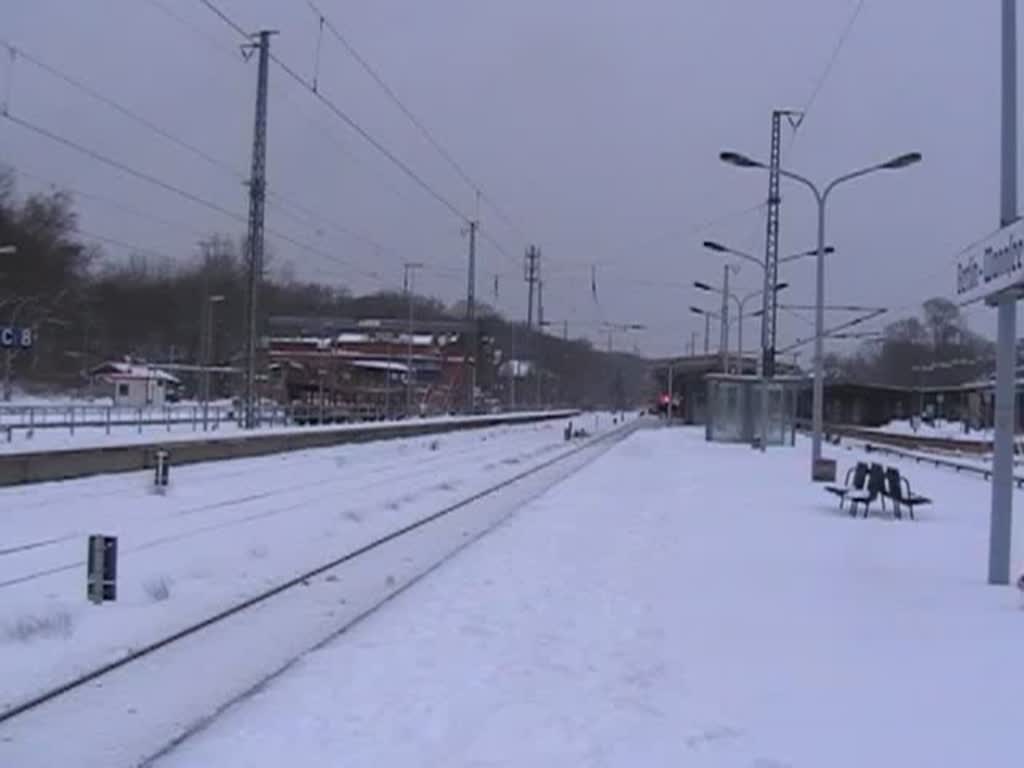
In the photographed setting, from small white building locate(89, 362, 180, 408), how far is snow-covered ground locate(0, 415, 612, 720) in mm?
53337

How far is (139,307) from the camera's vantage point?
379 ft

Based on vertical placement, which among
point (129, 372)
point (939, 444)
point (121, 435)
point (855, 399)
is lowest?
point (121, 435)

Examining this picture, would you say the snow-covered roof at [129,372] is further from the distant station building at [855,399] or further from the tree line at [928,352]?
the tree line at [928,352]

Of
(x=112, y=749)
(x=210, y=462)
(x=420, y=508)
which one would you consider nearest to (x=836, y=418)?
(x=210, y=462)

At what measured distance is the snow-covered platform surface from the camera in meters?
7.17

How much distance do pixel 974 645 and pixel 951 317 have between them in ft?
501

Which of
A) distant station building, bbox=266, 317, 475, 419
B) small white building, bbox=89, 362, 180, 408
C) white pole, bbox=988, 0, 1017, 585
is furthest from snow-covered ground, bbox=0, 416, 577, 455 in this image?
small white building, bbox=89, 362, 180, 408

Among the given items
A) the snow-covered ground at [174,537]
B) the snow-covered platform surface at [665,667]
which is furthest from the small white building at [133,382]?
the snow-covered platform surface at [665,667]

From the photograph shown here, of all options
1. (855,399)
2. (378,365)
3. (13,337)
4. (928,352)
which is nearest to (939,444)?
(13,337)

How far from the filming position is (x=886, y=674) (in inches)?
359

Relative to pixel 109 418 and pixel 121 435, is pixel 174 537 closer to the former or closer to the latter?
pixel 121 435

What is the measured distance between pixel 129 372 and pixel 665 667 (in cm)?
8939

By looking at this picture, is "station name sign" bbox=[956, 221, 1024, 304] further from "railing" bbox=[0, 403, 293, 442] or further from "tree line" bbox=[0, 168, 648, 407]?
"tree line" bbox=[0, 168, 648, 407]

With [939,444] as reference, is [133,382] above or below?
above
